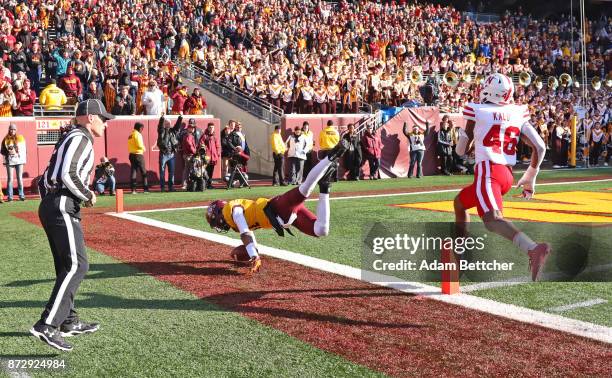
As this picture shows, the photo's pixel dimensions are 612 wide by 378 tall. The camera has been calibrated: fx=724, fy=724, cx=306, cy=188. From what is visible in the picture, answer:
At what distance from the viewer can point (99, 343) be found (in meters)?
5.34

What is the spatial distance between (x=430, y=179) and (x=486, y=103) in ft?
49.0

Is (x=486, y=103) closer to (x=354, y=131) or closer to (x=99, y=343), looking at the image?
(x=99, y=343)

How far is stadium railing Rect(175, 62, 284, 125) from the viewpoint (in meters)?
23.1

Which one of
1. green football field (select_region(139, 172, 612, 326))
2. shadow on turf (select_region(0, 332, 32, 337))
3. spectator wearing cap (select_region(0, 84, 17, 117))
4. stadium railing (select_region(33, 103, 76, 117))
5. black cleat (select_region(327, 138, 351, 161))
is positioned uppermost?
spectator wearing cap (select_region(0, 84, 17, 117))

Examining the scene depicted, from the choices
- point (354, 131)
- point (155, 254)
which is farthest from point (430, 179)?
point (155, 254)

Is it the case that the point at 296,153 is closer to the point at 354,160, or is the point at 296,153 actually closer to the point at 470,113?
the point at 354,160

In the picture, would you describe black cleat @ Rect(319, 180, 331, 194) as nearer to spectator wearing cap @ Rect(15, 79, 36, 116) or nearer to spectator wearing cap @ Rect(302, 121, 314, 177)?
spectator wearing cap @ Rect(302, 121, 314, 177)

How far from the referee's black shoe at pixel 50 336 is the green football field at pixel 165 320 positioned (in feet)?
0.22

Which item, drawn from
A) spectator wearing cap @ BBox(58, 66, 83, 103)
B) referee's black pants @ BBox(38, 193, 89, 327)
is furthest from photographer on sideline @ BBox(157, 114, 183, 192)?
referee's black pants @ BBox(38, 193, 89, 327)

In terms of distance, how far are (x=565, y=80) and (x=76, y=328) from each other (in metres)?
29.8

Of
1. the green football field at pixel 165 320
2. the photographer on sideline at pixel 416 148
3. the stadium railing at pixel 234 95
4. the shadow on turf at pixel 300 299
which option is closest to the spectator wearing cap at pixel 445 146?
the photographer on sideline at pixel 416 148

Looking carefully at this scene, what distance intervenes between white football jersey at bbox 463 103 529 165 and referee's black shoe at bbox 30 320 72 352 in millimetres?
3994

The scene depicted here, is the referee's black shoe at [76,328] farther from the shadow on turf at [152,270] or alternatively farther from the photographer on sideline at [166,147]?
the photographer on sideline at [166,147]

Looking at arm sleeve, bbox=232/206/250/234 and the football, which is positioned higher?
arm sleeve, bbox=232/206/250/234
